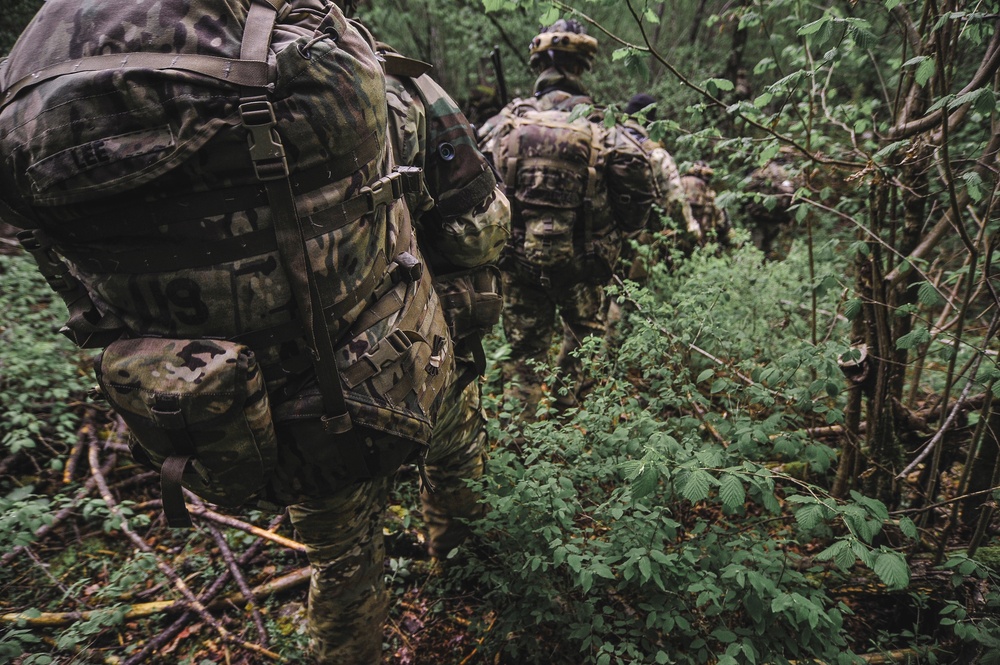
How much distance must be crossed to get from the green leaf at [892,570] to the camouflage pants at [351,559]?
1552mm

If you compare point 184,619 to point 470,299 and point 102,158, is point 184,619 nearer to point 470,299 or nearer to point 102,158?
point 470,299

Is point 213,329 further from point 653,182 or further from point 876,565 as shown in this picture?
point 653,182

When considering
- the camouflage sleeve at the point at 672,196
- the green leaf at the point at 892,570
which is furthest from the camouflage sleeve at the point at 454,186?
the camouflage sleeve at the point at 672,196

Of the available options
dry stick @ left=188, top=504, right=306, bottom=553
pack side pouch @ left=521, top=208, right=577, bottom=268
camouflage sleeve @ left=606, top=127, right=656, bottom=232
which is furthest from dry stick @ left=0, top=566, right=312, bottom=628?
camouflage sleeve @ left=606, top=127, right=656, bottom=232

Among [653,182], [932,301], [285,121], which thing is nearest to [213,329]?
[285,121]

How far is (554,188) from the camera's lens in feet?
11.5

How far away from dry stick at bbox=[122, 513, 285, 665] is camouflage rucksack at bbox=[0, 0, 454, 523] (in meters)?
1.32

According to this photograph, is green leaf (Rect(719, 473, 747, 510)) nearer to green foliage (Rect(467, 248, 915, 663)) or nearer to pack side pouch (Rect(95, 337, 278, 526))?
green foliage (Rect(467, 248, 915, 663))

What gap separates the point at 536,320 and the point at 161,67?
3261 millimetres

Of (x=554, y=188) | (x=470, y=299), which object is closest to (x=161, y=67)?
(x=470, y=299)

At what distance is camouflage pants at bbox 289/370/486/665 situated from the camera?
6.01 ft

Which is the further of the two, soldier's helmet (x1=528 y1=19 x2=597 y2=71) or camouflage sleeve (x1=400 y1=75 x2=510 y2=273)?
soldier's helmet (x1=528 y1=19 x2=597 y2=71)

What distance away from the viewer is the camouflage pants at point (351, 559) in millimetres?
1832

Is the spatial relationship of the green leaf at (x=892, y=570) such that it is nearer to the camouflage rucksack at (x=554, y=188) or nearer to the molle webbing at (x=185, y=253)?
the molle webbing at (x=185, y=253)
